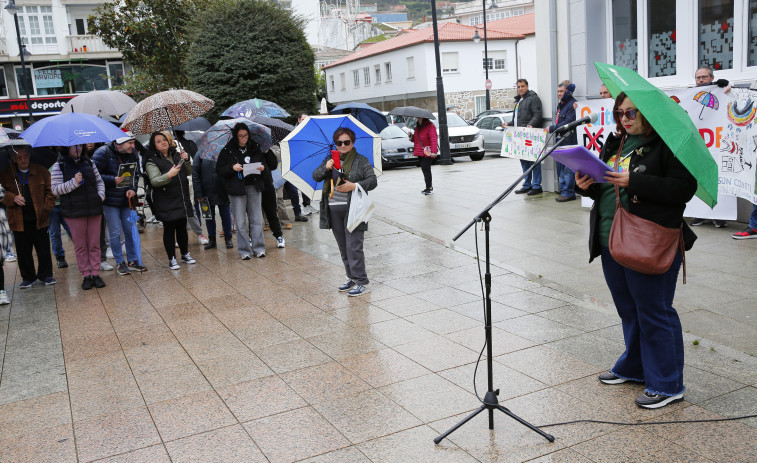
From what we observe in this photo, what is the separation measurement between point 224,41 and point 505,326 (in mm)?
10972

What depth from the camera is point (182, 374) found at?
17.9 ft

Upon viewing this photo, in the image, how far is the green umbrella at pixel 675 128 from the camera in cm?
374

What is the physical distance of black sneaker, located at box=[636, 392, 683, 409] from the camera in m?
4.29

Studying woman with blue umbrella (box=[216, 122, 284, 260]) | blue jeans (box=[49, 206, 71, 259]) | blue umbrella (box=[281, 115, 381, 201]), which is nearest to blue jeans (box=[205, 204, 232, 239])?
woman with blue umbrella (box=[216, 122, 284, 260])

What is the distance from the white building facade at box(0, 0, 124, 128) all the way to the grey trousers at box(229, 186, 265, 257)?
37325 mm

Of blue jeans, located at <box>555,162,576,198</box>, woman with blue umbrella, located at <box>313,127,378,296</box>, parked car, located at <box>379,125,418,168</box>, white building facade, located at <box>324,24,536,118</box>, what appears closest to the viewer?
woman with blue umbrella, located at <box>313,127,378,296</box>

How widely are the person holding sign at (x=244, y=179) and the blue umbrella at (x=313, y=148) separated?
1419 millimetres

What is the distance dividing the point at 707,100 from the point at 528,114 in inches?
168

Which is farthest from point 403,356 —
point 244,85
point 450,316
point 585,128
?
point 244,85

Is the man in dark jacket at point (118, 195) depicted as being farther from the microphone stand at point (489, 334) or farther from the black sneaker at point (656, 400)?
the black sneaker at point (656, 400)

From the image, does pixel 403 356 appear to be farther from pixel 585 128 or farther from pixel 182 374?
pixel 585 128

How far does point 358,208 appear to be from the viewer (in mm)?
7277

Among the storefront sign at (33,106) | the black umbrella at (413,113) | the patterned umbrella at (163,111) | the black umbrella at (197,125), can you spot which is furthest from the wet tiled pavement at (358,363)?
the storefront sign at (33,106)

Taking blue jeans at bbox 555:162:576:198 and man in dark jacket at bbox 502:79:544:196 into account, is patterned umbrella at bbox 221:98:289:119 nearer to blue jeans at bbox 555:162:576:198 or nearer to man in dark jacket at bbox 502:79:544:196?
man in dark jacket at bbox 502:79:544:196
